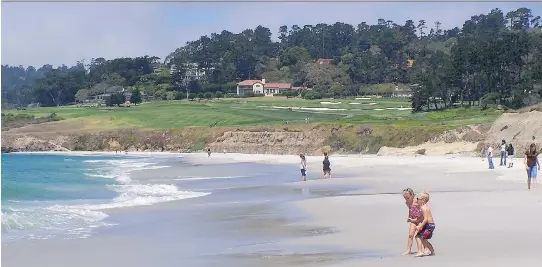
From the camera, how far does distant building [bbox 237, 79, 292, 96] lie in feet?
407

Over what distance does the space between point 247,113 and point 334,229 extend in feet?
227

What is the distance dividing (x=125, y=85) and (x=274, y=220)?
11977 centimetres

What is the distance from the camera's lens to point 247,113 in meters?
84.6

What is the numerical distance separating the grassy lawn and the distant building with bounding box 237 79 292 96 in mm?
16024

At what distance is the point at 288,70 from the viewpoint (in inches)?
5492

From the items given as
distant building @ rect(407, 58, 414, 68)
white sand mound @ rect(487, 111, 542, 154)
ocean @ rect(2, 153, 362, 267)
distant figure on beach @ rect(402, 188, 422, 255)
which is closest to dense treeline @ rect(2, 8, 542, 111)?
distant building @ rect(407, 58, 414, 68)

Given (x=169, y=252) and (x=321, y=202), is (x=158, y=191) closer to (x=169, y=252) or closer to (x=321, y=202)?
(x=321, y=202)

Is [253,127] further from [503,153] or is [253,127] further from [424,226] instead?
[424,226]

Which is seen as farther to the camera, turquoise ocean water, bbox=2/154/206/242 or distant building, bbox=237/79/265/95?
distant building, bbox=237/79/265/95


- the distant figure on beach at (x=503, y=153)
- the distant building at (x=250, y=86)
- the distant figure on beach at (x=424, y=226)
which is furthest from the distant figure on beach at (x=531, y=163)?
the distant building at (x=250, y=86)

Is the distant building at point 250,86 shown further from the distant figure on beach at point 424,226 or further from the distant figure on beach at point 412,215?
the distant figure on beach at point 424,226

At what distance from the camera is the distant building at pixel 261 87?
124188mm

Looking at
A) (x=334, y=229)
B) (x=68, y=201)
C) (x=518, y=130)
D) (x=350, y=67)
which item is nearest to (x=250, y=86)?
(x=350, y=67)

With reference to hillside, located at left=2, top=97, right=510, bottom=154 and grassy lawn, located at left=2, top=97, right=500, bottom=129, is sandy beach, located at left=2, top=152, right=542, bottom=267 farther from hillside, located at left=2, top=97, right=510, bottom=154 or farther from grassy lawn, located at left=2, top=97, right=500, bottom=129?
grassy lawn, located at left=2, top=97, right=500, bottom=129
